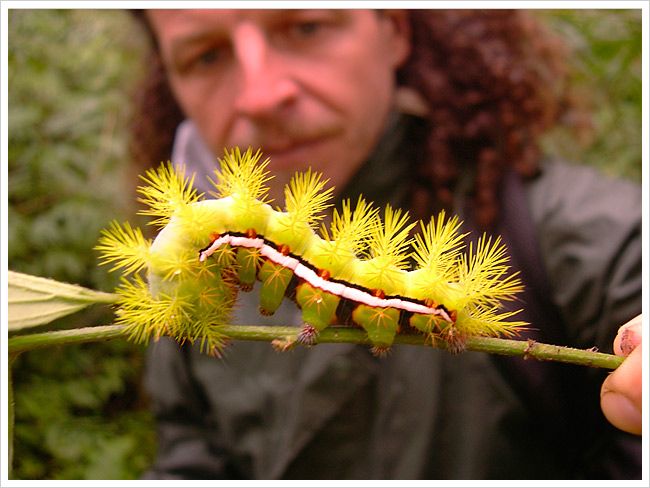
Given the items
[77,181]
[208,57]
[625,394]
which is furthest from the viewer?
[77,181]

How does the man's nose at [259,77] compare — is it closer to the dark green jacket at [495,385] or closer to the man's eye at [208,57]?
the man's eye at [208,57]

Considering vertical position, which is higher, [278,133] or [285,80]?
[285,80]

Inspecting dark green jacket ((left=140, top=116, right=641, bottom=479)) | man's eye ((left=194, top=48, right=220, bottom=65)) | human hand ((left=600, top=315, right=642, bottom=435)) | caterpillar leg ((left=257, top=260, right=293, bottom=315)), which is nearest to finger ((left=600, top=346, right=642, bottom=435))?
human hand ((left=600, top=315, right=642, bottom=435))

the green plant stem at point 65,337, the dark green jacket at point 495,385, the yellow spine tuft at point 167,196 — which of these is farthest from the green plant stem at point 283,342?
the dark green jacket at point 495,385

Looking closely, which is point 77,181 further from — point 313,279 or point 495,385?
point 313,279

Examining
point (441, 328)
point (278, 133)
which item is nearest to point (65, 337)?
point (441, 328)

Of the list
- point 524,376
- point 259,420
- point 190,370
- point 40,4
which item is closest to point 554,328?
point 524,376
